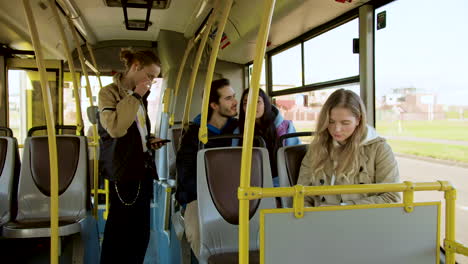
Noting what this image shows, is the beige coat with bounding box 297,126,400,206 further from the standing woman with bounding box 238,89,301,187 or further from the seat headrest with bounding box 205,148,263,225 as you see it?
the standing woman with bounding box 238,89,301,187

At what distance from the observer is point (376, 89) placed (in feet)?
10.0

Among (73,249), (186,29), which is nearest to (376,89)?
(73,249)

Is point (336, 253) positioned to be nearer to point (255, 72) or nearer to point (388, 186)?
point (388, 186)

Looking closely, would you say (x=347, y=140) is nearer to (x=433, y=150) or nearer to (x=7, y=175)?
(x=433, y=150)

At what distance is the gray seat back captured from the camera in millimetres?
2898

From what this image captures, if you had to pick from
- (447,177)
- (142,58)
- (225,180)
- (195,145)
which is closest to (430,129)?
(447,177)

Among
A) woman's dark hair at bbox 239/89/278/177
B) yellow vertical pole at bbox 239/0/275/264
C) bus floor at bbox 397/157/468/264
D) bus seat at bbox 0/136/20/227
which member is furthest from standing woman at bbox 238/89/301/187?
bus seat at bbox 0/136/20/227

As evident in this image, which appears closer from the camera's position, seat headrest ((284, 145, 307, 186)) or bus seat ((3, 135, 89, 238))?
seat headrest ((284, 145, 307, 186))

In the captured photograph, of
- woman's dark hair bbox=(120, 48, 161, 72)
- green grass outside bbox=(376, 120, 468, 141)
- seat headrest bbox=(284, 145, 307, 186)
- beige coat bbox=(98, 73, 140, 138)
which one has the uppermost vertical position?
woman's dark hair bbox=(120, 48, 161, 72)

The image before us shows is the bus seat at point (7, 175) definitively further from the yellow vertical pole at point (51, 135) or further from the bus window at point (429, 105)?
the bus window at point (429, 105)

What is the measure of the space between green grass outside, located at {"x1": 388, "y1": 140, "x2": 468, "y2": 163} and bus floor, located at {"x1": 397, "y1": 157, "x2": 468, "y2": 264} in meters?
0.05

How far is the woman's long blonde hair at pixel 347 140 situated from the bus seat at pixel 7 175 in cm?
222

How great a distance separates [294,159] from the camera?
2.35 metres

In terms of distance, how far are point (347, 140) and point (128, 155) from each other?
Answer: 4.57 feet
